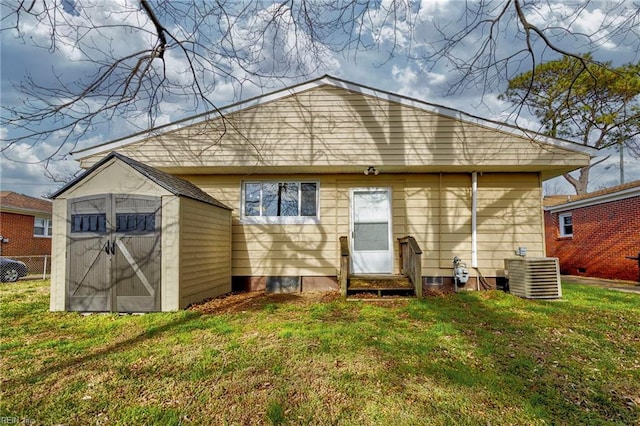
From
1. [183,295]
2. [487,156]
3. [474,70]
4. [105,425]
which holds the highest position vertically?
[474,70]

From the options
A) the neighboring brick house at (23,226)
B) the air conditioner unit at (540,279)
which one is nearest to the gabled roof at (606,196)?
the air conditioner unit at (540,279)

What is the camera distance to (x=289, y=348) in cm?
380

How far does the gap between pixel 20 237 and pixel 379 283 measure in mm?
17895

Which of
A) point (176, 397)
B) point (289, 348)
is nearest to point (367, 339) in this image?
point (289, 348)

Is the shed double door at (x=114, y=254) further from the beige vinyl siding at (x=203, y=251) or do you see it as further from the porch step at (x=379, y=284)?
the porch step at (x=379, y=284)

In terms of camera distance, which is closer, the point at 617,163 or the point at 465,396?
the point at 465,396

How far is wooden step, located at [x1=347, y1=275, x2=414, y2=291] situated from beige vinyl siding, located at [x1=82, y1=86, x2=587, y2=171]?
2498 mm

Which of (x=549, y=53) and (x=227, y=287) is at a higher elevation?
(x=549, y=53)

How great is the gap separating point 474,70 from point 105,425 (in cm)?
612

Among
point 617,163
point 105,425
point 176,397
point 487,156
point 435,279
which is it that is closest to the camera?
point 105,425

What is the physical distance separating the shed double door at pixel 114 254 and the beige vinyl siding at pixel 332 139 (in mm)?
1907

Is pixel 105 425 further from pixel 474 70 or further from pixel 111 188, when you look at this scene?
pixel 474 70

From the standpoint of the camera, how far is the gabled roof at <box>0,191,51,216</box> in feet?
48.8

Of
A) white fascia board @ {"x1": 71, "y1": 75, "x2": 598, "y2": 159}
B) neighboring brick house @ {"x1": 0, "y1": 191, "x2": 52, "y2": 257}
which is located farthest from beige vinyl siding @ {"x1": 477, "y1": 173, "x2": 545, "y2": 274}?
neighboring brick house @ {"x1": 0, "y1": 191, "x2": 52, "y2": 257}
